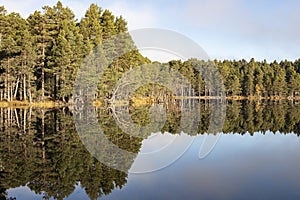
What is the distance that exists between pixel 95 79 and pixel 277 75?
90401mm

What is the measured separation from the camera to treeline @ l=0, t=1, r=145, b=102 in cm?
4228

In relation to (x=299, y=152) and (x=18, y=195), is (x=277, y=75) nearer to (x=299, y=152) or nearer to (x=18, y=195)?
(x=299, y=152)

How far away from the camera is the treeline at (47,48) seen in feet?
139

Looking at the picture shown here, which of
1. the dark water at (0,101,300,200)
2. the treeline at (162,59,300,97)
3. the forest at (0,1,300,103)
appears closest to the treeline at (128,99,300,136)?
the dark water at (0,101,300,200)

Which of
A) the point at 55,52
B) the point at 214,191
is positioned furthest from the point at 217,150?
the point at 55,52

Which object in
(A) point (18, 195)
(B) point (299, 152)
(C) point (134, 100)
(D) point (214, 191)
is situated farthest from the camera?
(C) point (134, 100)

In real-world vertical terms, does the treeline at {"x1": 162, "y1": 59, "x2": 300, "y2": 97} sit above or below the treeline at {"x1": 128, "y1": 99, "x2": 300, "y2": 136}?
above

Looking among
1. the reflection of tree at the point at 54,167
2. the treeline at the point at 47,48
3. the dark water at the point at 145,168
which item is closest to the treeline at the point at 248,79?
the treeline at the point at 47,48

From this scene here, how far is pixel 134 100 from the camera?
59.9 m

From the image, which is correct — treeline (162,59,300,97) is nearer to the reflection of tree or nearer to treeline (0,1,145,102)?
treeline (0,1,145,102)

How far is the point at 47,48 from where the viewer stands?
156 ft

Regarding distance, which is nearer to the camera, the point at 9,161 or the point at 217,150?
the point at 9,161

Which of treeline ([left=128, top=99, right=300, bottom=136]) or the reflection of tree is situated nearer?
the reflection of tree

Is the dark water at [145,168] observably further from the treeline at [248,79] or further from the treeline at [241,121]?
the treeline at [248,79]
